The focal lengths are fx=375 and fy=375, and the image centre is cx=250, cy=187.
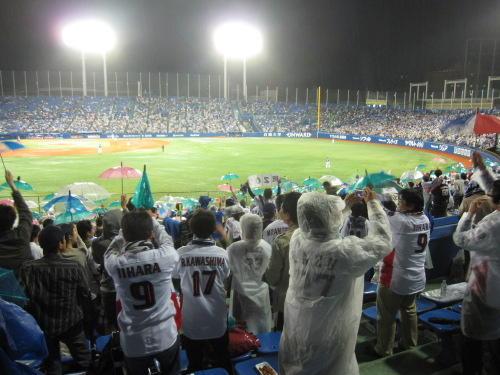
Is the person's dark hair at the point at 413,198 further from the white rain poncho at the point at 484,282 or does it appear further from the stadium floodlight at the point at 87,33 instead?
the stadium floodlight at the point at 87,33

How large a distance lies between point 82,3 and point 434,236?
8185 centimetres

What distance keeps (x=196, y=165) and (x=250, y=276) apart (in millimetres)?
28318

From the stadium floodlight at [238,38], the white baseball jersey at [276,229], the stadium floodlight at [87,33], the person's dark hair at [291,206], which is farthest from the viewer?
the stadium floodlight at [238,38]

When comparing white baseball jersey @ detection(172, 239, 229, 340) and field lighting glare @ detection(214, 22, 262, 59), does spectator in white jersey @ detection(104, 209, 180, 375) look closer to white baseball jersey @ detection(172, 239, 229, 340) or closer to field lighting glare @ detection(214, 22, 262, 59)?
white baseball jersey @ detection(172, 239, 229, 340)

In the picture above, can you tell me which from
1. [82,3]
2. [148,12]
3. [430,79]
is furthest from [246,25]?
[430,79]

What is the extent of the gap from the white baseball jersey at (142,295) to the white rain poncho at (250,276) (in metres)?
1.15

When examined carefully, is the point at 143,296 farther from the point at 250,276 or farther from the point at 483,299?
the point at 483,299

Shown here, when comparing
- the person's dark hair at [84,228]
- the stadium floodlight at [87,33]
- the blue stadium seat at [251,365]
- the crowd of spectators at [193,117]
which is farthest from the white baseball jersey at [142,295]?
the stadium floodlight at [87,33]

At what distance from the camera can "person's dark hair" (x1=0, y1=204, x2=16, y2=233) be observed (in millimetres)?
4188

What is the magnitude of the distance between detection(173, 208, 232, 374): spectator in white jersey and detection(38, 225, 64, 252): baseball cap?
1.26 m

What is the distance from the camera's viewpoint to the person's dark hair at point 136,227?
11.0 ft

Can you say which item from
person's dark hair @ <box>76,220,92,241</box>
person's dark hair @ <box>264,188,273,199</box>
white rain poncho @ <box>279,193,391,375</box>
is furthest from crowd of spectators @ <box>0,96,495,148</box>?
white rain poncho @ <box>279,193,391,375</box>

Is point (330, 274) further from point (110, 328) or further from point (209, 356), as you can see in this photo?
point (110, 328)

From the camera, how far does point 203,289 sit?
381 centimetres
